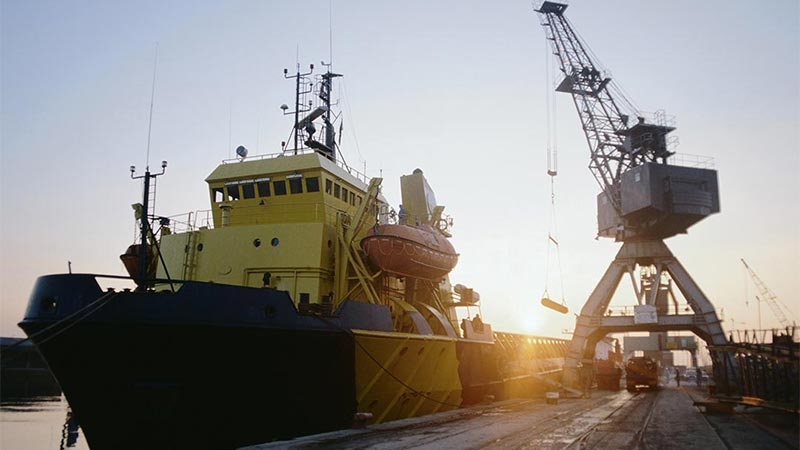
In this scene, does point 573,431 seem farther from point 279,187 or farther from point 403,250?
point 279,187

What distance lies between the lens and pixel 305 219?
55.5ft

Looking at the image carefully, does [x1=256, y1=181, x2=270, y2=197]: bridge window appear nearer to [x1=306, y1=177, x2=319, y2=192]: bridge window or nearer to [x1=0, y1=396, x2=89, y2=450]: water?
[x1=306, y1=177, x2=319, y2=192]: bridge window

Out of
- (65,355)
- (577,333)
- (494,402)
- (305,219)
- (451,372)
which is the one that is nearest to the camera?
(65,355)

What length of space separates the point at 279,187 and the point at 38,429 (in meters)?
13.5

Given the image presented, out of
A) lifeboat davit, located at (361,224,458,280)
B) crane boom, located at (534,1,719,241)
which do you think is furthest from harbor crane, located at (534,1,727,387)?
lifeboat davit, located at (361,224,458,280)

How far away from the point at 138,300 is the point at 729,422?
48.9ft

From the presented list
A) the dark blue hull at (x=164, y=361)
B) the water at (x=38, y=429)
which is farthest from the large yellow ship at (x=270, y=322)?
the water at (x=38, y=429)


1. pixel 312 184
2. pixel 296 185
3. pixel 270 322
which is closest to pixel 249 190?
pixel 296 185

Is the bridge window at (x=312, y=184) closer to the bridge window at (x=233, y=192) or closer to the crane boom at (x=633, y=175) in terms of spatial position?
the bridge window at (x=233, y=192)

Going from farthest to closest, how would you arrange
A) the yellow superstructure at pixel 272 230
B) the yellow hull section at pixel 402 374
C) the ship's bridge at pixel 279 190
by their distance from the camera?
the ship's bridge at pixel 279 190, the yellow superstructure at pixel 272 230, the yellow hull section at pixel 402 374

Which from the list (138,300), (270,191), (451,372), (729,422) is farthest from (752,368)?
(138,300)

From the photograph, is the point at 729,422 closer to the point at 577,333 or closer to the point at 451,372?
the point at 451,372

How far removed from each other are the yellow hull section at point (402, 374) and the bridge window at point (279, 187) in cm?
592

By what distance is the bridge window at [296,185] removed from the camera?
1723cm
